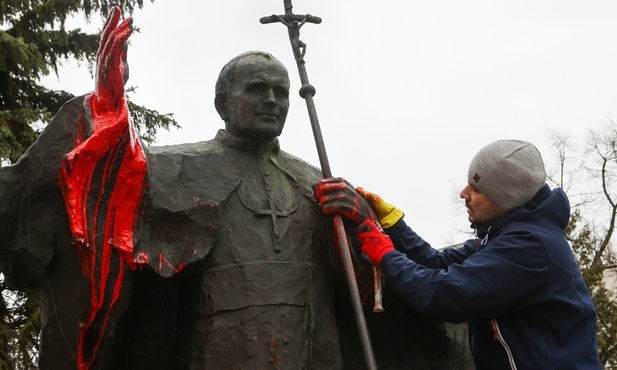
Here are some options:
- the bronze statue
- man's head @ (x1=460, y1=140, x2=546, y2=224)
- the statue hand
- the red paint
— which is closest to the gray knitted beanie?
man's head @ (x1=460, y1=140, x2=546, y2=224)

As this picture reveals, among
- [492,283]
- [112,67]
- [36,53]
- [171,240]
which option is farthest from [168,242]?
[36,53]

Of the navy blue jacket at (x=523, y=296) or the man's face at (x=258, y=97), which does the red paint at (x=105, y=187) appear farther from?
the navy blue jacket at (x=523, y=296)

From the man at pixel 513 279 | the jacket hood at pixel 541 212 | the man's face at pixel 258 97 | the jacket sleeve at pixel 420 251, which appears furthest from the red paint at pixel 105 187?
the jacket hood at pixel 541 212

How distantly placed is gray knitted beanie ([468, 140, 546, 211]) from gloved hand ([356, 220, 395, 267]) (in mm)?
530

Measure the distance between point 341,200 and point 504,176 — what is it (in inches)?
33.1

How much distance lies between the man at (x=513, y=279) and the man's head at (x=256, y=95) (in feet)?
2.94

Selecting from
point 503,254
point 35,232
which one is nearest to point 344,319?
point 503,254

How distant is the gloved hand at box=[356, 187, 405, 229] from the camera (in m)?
4.18

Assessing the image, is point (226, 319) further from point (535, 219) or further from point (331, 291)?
point (535, 219)

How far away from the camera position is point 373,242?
3.84m

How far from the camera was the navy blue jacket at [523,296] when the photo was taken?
10.7 feet

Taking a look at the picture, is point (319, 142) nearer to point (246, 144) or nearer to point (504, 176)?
point (246, 144)

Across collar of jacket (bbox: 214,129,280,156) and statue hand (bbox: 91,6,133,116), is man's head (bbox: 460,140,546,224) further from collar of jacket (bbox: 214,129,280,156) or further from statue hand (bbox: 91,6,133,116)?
statue hand (bbox: 91,6,133,116)

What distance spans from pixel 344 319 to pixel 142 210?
1426 mm
